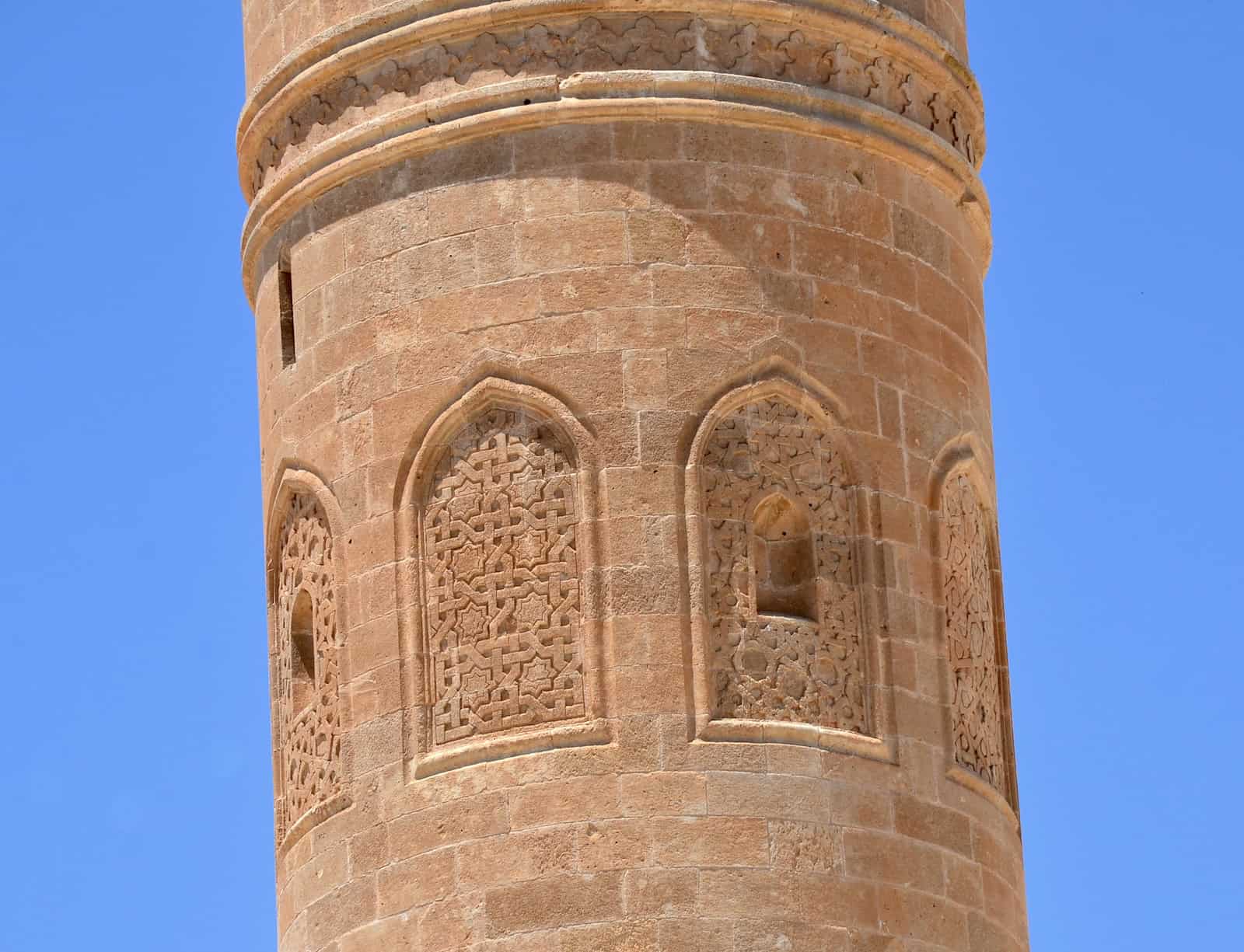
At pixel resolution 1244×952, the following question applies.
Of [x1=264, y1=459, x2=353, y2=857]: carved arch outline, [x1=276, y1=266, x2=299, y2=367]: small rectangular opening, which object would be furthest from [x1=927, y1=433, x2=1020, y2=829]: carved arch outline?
[x1=276, y1=266, x2=299, y2=367]: small rectangular opening

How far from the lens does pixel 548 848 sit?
67.8 ft

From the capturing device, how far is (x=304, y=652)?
22062 millimetres

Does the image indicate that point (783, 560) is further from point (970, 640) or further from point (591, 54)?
point (591, 54)

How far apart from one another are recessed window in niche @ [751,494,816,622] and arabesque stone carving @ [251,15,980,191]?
2126mm

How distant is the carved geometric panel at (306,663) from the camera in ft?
70.8

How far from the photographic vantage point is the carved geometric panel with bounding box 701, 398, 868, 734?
69.1 ft

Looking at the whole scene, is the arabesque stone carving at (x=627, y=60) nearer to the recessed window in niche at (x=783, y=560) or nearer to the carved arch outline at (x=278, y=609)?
the carved arch outline at (x=278, y=609)

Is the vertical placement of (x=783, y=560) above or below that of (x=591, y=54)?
below

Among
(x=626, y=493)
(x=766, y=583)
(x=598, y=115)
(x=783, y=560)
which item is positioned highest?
(x=598, y=115)

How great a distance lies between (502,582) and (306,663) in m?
1.34

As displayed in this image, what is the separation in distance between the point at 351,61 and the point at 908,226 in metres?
2.80

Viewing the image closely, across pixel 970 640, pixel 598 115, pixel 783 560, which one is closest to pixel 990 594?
pixel 970 640

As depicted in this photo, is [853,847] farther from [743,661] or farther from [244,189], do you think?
[244,189]

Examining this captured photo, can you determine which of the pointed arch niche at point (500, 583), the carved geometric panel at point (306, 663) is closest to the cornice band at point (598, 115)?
the pointed arch niche at point (500, 583)
